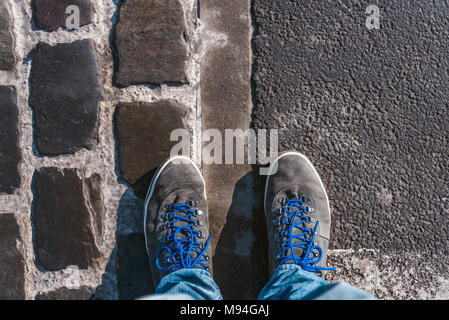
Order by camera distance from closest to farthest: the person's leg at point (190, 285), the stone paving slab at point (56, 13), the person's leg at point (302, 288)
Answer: the person's leg at point (302, 288) < the person's leg at point (190, 285) < the stone paving slab at point (56, 13)

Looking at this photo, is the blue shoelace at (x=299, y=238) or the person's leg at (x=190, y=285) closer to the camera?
the person's leg at (x=190, y=285)

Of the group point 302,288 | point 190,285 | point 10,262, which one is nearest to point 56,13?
point 10,262

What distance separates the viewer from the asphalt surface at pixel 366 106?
5.26ft

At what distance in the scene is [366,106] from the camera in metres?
1.62

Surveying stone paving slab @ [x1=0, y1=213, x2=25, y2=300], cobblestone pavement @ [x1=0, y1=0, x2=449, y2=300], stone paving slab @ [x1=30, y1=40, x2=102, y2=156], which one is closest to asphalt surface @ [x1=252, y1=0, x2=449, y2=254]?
cobblestone pavement @ [x1=0, y1=0, x2=449, y2=300]

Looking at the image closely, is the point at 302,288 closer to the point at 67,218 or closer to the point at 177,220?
the point at 177,220

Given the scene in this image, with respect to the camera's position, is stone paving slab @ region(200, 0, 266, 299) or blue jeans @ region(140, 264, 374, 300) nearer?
blue jeans @ region(140, 264, 374, 300)

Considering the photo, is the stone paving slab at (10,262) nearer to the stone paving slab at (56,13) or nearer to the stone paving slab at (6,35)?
the stone paving slab at (6,35)

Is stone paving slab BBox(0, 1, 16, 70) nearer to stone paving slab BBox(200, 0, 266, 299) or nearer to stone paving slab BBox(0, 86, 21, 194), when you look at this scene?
stone paving slab BBox(0, 86, 21, 194)

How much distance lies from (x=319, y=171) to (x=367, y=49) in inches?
25.6

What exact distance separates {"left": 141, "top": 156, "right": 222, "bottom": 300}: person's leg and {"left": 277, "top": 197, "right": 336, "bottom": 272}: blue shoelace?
0.38 m

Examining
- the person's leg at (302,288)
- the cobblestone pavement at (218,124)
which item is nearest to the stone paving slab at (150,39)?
the cobblestone pavement at (218,124)

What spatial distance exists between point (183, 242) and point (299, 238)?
23.0 inches

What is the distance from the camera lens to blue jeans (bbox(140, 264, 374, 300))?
1278 millimetres
